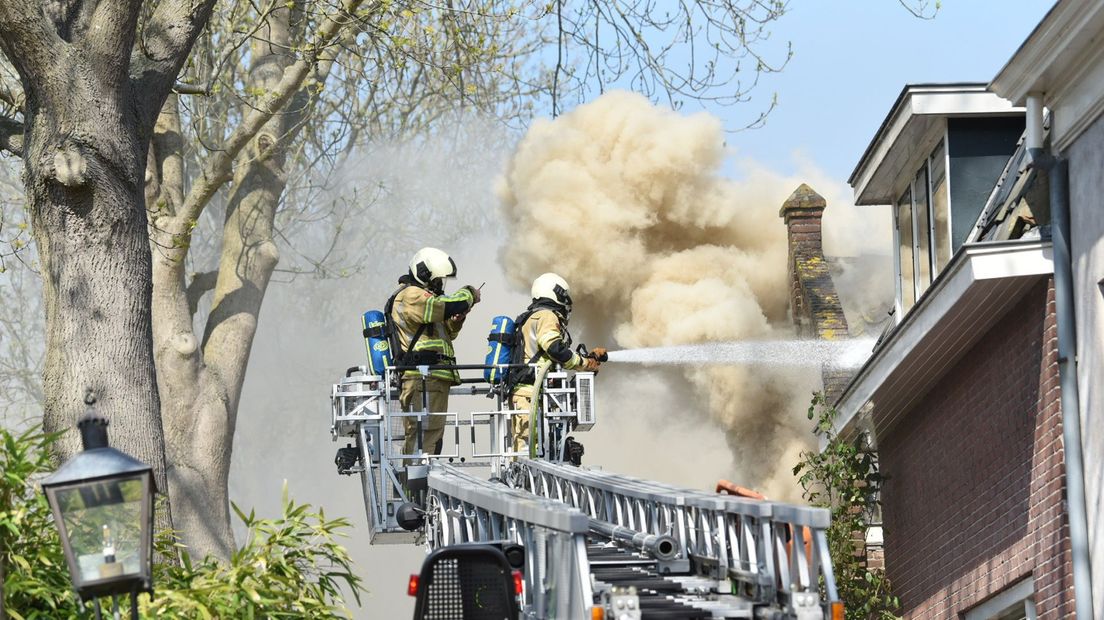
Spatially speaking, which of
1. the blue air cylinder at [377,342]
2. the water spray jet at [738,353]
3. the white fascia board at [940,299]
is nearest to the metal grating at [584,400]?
the blue air cylinder at [377,342]

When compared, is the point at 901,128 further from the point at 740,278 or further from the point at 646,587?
the point at 740,278

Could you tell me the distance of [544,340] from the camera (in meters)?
12.1

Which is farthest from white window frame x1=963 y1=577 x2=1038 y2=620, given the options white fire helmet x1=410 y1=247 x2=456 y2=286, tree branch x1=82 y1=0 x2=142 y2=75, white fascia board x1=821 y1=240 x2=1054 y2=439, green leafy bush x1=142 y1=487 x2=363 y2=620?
tree branch x1=82 y1=0 x2=142 y2=75

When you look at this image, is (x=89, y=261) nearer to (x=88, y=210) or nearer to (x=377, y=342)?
(x=88, y=210)

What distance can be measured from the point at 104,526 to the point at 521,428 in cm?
663

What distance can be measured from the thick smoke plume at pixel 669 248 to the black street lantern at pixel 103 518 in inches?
560

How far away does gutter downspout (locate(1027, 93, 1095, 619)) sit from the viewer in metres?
9.01

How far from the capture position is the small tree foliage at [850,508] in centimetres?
1326

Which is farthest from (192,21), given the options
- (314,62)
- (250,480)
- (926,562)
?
(250,480)

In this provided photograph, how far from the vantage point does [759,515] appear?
698cm

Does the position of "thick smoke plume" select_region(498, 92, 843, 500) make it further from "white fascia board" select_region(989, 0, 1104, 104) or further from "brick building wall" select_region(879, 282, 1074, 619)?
"white fascia board" select_region(989, 0, 1104, 104)

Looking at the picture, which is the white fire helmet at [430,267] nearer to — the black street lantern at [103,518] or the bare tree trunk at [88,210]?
the bare tree trunk at [88,210]

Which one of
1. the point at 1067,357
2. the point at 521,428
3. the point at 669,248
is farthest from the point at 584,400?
the point at 669,248

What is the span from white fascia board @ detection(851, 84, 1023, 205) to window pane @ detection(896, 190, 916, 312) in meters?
0.23
